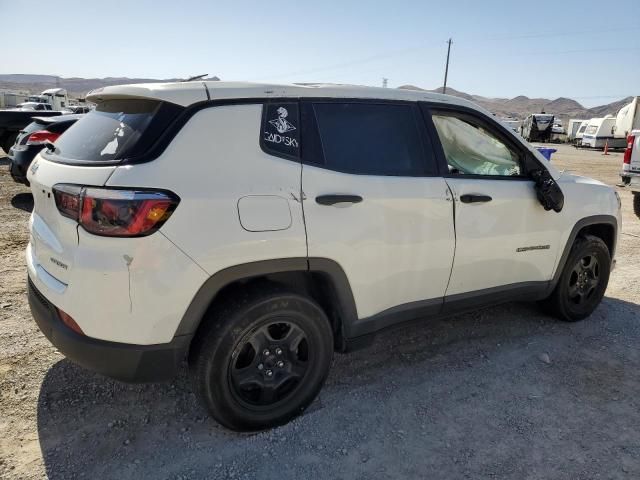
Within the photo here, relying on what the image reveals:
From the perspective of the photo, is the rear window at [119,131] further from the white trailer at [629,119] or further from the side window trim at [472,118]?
the white trailer at [629,119]

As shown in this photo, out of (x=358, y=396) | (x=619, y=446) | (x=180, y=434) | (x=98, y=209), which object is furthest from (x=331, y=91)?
(x=619, y=446)

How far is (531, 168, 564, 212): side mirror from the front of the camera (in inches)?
136

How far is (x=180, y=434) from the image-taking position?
8.73 feet

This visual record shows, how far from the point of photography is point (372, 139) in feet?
9.49

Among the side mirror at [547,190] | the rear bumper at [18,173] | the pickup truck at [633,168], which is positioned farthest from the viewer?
the pickup truck at [633,168]

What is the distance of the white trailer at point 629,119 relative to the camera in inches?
912

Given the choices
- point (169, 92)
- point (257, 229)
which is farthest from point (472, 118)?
point (169, 92)

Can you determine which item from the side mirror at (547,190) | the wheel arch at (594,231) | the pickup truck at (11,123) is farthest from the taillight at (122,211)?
the pickup truck at (11,123)

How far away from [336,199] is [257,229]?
487mm

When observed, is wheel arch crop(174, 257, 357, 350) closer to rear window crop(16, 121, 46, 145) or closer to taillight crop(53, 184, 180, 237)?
taillight crop(53, 184, 180, 237)

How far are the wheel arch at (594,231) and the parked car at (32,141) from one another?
7.20 metres

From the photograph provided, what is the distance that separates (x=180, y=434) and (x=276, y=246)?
3.94 feet

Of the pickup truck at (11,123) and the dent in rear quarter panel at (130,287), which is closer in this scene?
the dent in rear quarter panel at (130,287)

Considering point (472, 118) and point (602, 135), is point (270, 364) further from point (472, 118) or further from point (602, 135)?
point (602, 135)
